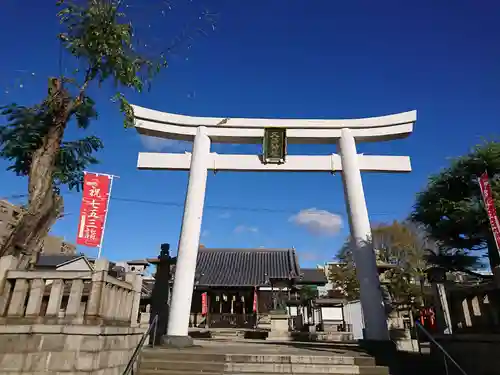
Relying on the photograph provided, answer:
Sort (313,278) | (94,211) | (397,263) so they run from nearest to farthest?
(94,211) → (397,263) → (313,278)

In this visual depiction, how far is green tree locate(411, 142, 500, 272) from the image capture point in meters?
8.77

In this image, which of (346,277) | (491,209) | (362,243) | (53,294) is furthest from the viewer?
(346,277)

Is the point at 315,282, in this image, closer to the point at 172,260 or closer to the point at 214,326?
the point at 214,326

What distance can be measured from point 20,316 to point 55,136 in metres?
2.98

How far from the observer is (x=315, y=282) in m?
27.9

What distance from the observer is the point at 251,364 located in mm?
6191

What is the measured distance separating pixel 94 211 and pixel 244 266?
18682 mm

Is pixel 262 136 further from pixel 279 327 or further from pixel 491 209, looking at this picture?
pixel 279 327

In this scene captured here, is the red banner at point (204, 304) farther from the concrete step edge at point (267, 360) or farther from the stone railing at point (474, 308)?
the stone railing at point (474, 308)

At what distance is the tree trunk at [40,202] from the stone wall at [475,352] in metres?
7.83

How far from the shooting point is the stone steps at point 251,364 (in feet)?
19.6

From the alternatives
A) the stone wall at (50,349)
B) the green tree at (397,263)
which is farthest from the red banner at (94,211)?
the green tree at (397,263)

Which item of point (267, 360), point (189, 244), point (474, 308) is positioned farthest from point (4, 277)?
point (474, 308)

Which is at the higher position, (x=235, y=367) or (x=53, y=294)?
(x=53, y=294)
